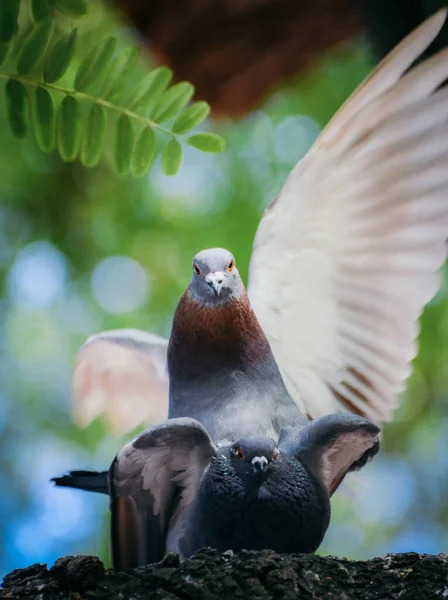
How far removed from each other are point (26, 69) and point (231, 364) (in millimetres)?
756

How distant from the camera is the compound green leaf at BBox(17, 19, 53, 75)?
158 centimetres

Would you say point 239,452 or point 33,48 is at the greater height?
point 33,48

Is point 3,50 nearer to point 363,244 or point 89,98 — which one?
point 89,98

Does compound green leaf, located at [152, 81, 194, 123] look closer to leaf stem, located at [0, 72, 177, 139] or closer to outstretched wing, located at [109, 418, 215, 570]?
leaf stem, located at [0, 72, 177, 139]

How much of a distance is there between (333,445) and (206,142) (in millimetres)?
712

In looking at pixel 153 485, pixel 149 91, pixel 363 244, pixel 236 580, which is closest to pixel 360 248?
pixel 363 244

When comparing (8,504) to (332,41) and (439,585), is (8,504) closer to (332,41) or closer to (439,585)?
(332,41)

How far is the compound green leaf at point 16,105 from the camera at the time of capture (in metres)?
1.54

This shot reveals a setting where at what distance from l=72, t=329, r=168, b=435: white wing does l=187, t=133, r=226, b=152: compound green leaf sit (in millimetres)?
650

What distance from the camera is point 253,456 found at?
5.27 ft

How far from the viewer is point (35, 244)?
14.1 feet

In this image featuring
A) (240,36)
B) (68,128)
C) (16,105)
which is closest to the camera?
(16,105)

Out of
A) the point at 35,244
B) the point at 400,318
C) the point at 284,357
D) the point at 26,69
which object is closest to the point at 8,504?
the point at 35,244

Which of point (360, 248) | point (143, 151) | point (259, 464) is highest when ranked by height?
point (143, 151)
